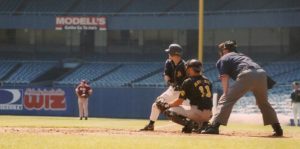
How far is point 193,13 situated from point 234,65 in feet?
105

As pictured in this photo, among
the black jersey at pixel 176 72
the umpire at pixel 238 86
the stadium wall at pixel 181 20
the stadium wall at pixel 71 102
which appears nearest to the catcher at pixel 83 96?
the stadium wall at pixel 71 102

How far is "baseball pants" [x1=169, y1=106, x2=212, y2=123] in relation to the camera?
11.9m

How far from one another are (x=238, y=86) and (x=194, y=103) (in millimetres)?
1067

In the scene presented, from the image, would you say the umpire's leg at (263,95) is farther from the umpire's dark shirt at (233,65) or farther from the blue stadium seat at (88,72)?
the blue stadium seat at (88,72)

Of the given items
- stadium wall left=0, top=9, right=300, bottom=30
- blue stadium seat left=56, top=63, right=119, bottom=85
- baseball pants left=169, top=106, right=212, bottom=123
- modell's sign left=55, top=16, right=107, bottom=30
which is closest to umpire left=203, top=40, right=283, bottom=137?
baseball pants left=169, top=106, right=212, bottom=123

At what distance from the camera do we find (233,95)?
11.2m

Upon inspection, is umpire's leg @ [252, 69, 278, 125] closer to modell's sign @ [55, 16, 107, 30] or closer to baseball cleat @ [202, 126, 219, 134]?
baseball cleat @ [202, 126, 219, 134]

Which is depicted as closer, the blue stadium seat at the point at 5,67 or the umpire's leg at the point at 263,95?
the umpire's leg at the point at 263,95

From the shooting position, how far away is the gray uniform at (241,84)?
11.2 meters

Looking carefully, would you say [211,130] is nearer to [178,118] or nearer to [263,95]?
[178,118]

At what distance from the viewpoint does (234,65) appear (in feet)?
37.2

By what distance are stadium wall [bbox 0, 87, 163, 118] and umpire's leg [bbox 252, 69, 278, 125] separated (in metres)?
22.4

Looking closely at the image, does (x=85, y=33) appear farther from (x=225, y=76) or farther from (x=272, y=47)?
(x=225, y=76)

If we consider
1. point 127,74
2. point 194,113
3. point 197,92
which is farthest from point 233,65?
point 127,74
